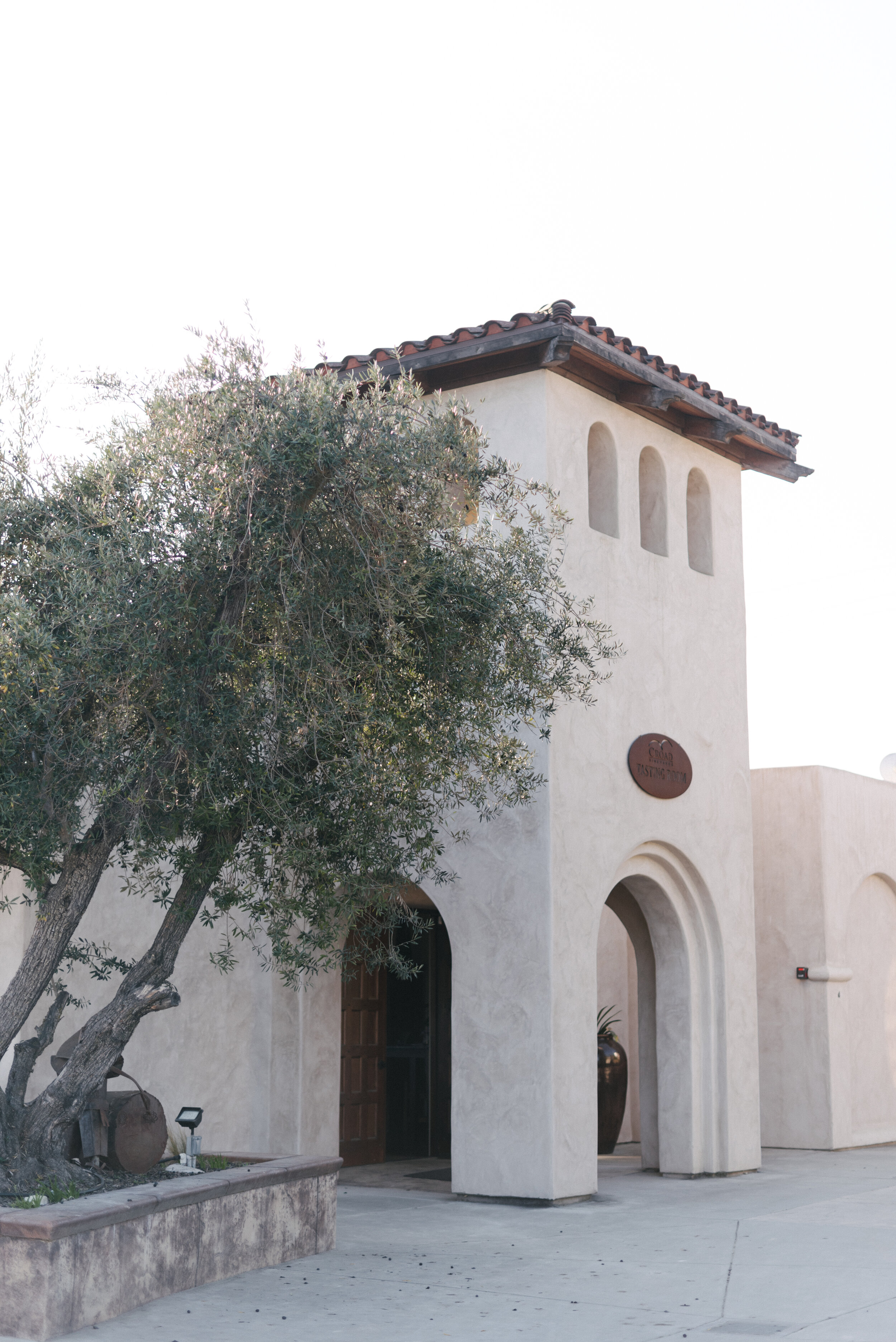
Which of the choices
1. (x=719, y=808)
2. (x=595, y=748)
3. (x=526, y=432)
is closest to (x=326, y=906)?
(x=595, y=748)

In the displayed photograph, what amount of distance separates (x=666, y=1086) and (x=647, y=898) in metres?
1.56

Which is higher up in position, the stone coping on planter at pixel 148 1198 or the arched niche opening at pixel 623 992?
the arched niche opening at pixel 623 992

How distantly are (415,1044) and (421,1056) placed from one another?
12cm

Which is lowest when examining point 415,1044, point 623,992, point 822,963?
point 415,1044

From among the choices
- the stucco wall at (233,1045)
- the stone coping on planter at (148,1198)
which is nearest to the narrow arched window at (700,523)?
the stucco wall at (233,1045)

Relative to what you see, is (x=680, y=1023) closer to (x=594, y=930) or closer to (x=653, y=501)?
(x=594, y=930)

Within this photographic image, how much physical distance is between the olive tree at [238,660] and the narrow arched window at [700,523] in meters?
4.80

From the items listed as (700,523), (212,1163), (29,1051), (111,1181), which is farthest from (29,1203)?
(700,523)

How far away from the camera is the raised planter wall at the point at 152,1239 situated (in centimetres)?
614

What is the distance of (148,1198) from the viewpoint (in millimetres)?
6793

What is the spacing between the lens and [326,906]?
7.82 meters

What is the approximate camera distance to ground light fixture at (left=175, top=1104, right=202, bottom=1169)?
25.8ft

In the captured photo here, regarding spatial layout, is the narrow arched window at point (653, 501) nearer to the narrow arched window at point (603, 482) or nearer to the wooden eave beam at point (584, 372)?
the wooden eave beam at point (584, 372)

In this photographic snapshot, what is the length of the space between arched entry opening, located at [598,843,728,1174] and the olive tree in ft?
13.7
